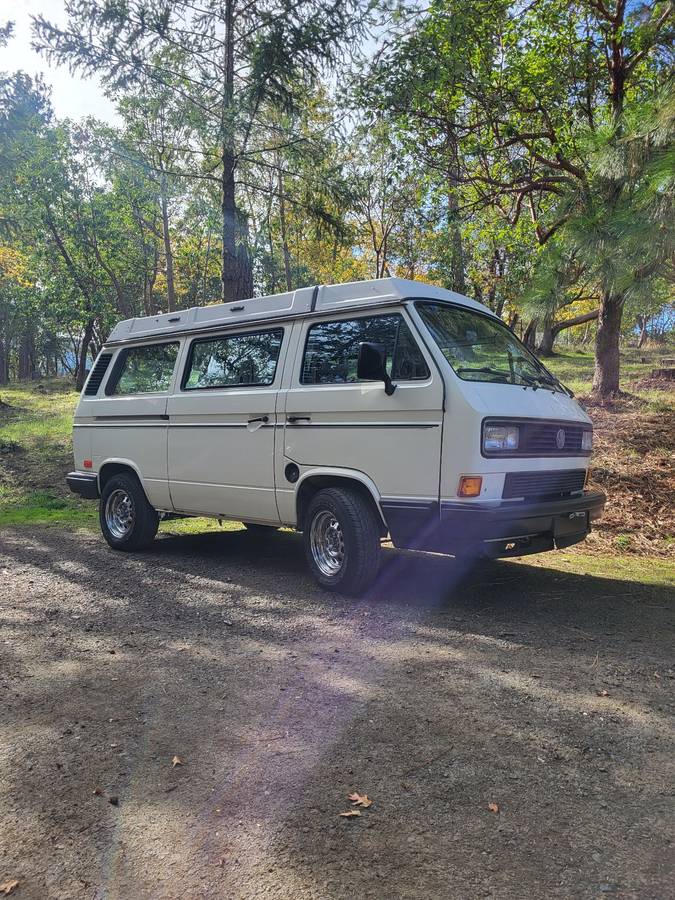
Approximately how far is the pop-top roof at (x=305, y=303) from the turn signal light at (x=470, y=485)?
5.14ft

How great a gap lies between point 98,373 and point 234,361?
2.51 meters

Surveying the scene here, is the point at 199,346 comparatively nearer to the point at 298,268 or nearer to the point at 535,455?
the point at 535,455

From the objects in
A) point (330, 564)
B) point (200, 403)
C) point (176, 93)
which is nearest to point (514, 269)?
point (176, 93)

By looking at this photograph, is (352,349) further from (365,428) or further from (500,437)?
(500,437)

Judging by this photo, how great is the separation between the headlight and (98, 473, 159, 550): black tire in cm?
429

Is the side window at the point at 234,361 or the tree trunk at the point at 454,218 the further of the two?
the tree trunk at the point at 454,218

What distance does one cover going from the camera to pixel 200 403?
6594mm

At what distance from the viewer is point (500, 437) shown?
4707 millimetres

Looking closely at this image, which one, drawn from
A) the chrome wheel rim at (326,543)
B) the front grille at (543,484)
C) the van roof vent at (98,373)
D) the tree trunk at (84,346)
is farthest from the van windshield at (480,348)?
the tree trunk at (84,346)

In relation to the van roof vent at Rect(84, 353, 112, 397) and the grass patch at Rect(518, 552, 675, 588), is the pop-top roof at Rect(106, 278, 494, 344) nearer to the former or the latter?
the van roof vent at Rect(84, 353, 112, 397)

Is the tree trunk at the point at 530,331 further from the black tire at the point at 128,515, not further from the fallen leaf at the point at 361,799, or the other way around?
the fallen leaf at the point at 361,799

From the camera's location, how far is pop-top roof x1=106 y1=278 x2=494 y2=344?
5332 millimetres

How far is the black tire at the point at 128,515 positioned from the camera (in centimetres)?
737

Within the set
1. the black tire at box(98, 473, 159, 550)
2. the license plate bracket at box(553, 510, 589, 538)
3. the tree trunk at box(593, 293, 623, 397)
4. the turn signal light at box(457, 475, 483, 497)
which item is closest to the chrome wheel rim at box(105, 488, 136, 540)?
the black tire at box(98, 473, 159, 550)
